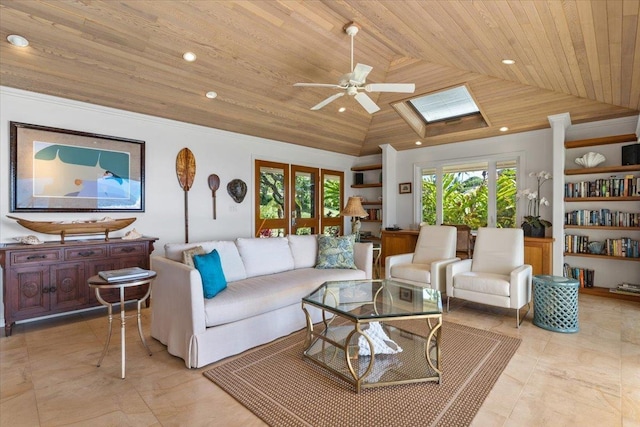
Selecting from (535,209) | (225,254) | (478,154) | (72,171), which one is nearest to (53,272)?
(72,171)

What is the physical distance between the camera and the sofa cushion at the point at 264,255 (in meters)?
3.46

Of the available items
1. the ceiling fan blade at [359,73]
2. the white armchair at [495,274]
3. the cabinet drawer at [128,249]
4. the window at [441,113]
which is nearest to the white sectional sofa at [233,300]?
the cabinet drawer at [128,249]

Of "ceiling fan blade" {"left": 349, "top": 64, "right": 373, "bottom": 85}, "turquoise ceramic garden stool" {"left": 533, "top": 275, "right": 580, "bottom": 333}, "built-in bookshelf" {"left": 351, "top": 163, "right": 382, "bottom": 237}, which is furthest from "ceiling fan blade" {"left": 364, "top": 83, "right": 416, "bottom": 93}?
"built-in bookshelf" {"left": 351, "top": 163, "right": 382, "bottom": 237}

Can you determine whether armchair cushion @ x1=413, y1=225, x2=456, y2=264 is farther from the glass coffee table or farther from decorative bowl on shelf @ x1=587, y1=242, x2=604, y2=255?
decorative bowl on shelf @ x1=587, y1=242, x2=604, y2=255

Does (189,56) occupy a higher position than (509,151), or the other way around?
(189,56)

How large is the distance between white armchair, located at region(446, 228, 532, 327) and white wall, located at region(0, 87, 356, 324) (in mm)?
3395

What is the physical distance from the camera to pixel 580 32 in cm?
243

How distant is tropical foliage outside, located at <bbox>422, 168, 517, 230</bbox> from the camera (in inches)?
216

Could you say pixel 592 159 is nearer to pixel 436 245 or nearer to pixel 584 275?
pixel 584 275

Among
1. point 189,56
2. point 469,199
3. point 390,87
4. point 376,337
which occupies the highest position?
point 189,56

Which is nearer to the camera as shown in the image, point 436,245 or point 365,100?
point 365,100

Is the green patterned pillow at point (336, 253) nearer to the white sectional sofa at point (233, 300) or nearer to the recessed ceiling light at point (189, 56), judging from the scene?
the white sectional sofa at point (233, 300)

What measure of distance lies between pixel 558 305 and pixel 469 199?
3052 mm

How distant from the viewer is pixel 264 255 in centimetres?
360
